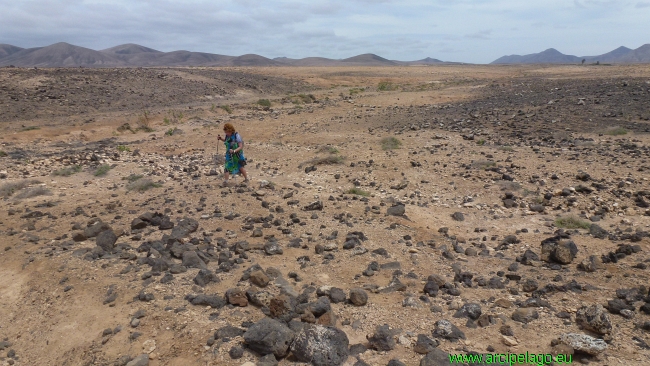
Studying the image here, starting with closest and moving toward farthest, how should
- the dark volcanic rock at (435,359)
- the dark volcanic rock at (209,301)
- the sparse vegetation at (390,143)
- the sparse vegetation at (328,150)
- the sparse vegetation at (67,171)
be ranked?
1. the dark volcanic rock at (435,359)
2. the dark volcanic rock at (209,301)
3. the sparse vegetation at (67,171)
4. the sparse vegetation at (328,150)
5. the sparse vegetation at (390,143)

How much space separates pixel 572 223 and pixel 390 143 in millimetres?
6529

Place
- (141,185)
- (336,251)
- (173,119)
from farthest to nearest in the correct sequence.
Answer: (173,119) < (141,185) < (336,251)

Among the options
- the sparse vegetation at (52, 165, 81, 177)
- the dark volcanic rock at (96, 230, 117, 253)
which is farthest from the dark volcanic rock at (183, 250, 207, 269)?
the sparse vegetation at (52, 165, 81, 177)

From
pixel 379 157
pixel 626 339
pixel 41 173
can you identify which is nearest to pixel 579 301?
pixel 626 339

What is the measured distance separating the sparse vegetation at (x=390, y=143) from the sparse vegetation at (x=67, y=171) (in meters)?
7.93

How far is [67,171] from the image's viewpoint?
10.7 meters

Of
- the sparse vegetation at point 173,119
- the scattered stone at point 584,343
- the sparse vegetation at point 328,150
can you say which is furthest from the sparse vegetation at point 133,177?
the sparse vegetation at point 173,119

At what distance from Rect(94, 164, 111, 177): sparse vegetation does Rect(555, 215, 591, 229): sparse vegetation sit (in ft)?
31.5

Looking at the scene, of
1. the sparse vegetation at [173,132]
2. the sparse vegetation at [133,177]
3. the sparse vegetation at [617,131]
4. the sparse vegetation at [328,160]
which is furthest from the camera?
the sparse vegetation at [173,132]

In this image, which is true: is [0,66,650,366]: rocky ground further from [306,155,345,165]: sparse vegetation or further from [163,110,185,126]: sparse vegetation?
[163,110,185,126]: sparse vegetation

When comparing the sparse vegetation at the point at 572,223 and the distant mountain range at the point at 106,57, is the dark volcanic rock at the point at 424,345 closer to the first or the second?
the sparse vegetation at the point at 572,223

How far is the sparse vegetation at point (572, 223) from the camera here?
717 centimetres

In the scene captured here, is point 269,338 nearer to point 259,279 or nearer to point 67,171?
point 259,279

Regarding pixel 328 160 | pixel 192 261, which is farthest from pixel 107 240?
pixel 328 160
